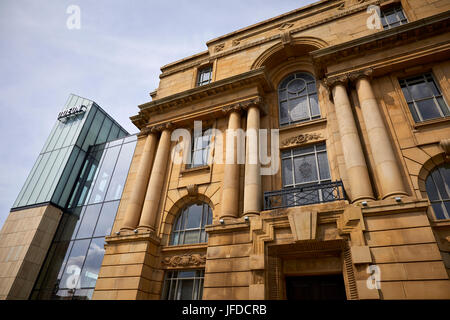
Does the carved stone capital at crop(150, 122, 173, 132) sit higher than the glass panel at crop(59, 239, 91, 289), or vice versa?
the carved stone capital at crop(150, 122, 173, 132)

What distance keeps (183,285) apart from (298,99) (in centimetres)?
1204

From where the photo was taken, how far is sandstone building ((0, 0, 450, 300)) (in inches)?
379

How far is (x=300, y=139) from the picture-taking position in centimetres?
1434

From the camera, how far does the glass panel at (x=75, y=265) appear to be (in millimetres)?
20131

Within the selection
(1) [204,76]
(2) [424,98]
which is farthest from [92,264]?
(2) [424,98]

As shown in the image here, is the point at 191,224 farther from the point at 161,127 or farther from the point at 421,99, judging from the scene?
the point at 421,99

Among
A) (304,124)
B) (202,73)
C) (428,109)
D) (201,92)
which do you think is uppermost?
(202,73)

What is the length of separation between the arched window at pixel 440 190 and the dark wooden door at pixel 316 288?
14.7 feet

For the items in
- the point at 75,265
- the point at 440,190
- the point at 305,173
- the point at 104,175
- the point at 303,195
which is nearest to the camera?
the point at 440,190

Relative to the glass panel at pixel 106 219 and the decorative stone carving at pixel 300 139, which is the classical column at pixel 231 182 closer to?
the decorative stone carving at pixel 300 139

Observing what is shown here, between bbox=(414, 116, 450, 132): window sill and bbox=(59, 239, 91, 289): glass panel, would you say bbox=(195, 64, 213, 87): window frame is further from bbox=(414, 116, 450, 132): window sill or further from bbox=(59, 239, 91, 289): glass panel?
bbox=(59, 239, 91, 289): glass panel

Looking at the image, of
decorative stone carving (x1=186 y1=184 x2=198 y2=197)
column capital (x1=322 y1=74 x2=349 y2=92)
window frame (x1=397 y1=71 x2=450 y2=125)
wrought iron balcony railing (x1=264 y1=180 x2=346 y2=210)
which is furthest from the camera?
decorative stone carving (x1=186 y1=184 x2=198 y2=197)

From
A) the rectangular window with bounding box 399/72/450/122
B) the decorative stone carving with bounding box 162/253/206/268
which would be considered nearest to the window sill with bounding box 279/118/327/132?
the rectangular window with bounding box 399/72/450/122

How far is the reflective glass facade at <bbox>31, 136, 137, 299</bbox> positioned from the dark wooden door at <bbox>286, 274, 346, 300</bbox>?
1443 centimetres
